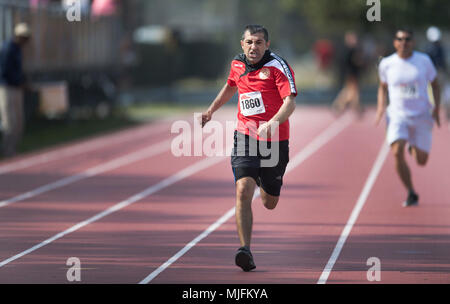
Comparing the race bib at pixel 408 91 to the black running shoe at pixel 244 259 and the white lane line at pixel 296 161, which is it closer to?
the white lane line at pixel 296 161

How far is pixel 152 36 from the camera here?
58.5 metres

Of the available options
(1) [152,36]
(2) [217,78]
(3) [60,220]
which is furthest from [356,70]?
(1) [152,36]

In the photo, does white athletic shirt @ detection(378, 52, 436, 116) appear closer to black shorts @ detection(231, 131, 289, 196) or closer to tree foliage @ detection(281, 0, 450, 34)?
black shorts @ detection(231, 131, 289, 196)

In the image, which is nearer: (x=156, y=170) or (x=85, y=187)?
(x=85, y=187)

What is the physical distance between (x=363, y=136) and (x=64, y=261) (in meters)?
14.8

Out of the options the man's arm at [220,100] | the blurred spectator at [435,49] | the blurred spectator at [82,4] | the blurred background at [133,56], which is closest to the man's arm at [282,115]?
the man's arm at [220,100]

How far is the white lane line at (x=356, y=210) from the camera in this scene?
9.15 m

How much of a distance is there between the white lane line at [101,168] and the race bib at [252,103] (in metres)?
4.66

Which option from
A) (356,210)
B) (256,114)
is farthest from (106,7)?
(256,114)

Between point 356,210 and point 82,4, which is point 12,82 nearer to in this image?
point 356,210

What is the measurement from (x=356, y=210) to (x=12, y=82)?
732 centimetres

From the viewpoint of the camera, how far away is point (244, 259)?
351 inches
